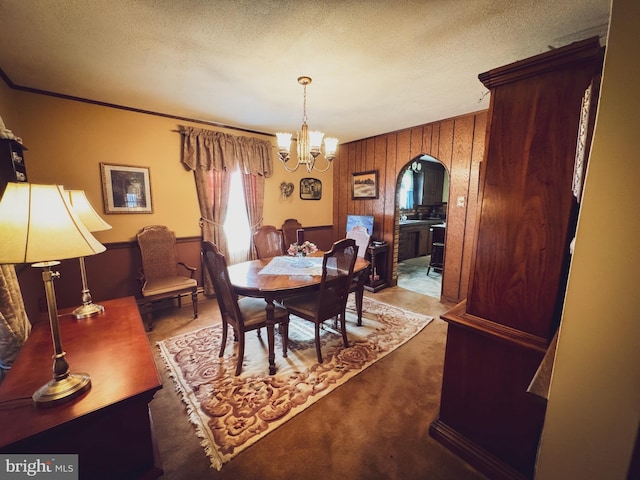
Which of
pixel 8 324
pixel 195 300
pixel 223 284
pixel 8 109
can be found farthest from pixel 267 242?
pixel 8 109

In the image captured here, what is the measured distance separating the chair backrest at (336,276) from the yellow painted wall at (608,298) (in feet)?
4.91

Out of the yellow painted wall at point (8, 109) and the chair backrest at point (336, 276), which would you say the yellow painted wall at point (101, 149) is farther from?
the chair backrest at point (336, 276)

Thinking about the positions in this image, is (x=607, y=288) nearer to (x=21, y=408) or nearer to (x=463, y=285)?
(x=21, y=408)

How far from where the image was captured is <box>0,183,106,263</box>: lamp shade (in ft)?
2.57

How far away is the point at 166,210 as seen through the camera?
3297 millimetres

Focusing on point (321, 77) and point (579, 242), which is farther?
point (321, 77)

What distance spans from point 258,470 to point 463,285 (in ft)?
10.3

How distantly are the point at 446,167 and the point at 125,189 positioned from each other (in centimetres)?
410

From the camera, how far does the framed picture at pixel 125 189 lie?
287 centimetres

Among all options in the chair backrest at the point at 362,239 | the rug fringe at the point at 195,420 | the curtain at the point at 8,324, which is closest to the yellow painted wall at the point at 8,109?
the curtain at the point at 8,324

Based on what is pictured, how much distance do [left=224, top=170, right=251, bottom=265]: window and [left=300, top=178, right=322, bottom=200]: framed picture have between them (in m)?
1.16

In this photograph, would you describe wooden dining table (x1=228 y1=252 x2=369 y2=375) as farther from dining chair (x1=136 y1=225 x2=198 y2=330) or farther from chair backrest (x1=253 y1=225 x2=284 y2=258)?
dining chair (x1=136 y1=225 x2=198 y2=330)

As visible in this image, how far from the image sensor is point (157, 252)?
3.13 metres

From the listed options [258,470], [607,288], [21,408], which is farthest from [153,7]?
[258,470]
